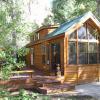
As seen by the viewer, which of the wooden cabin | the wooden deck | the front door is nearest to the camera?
the wooden deck

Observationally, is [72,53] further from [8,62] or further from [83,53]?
[8,62]

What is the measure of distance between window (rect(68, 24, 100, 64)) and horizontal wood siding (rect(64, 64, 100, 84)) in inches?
13.2

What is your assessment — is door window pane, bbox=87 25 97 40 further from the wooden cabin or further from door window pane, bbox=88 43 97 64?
door window pane, bbox=88 43 97 64

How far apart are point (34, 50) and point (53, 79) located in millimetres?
9280

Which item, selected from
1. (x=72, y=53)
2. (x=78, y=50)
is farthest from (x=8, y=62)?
(x=78, y=50)

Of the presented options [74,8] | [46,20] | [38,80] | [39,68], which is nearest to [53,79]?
[38,80]

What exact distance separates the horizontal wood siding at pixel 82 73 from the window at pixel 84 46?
0.33m

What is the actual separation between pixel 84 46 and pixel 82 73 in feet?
5.83

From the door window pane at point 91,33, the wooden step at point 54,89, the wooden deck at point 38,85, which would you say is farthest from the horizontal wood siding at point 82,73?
the wooden step at point 54,89

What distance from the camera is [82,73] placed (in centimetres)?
1677

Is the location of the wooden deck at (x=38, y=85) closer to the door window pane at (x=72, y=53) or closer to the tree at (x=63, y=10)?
the door window pane at (x=72, y=53)

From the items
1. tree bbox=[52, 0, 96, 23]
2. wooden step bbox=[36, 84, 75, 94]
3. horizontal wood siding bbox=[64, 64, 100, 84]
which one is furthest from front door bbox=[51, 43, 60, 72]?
tree bbox=[52, 0, 96, 23]

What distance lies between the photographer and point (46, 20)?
4006 cm

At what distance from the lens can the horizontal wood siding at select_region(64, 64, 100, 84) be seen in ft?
53.3
